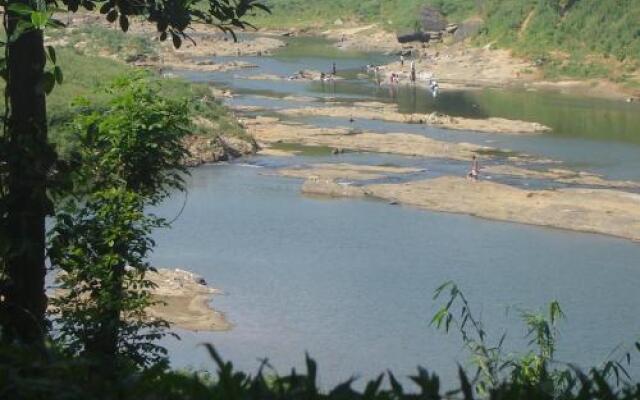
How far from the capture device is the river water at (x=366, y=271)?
1516 centimetres

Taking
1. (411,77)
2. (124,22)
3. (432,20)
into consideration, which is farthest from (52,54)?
(432,20)

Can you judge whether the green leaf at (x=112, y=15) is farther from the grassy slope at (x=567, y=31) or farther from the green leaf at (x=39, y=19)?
the grassy slope at (x=567, y=31)

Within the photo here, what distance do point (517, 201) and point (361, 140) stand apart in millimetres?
8801

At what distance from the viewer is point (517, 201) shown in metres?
25.7

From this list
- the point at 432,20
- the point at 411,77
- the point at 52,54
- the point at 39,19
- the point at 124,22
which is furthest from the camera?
the point at 432,20

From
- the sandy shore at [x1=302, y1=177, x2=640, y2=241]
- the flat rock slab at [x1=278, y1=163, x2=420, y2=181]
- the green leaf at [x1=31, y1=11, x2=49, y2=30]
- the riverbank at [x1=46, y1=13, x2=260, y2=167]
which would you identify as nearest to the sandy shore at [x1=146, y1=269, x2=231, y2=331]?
the riverbank at [x1=46, y1=13, x2=260, y2=167]

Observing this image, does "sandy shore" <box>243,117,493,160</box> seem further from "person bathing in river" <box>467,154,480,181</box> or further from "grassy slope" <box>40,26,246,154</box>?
"person bathing in river" <box>467,154,480,181</box>

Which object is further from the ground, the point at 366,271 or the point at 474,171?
the point at 474,171

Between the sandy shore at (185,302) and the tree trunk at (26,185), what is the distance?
1126 centimetres

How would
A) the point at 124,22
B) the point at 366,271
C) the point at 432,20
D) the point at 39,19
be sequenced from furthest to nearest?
the point at 432,20 → the point at 366,271 → the point at 124,22 → the point at 39,19

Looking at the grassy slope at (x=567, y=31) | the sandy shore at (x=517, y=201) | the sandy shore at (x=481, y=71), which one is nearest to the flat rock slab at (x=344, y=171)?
the sandy shore at (x=517, y=201)

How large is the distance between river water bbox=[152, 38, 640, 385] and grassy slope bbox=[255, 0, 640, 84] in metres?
17.8

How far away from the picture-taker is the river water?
1516 centimetres

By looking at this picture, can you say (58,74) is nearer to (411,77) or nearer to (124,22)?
(124,22)
